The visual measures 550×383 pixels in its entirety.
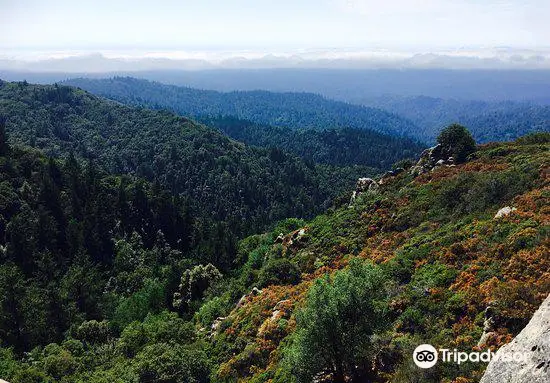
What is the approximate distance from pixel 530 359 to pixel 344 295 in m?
9.58

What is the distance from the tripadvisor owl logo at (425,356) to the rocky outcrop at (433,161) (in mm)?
39466

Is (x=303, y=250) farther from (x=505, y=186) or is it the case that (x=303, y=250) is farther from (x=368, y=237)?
(x=505, y=186)

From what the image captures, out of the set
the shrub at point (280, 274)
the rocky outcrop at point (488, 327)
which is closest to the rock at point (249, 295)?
the shrub at point (280, 274)

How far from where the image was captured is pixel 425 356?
1858cm

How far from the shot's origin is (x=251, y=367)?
29.5 meters

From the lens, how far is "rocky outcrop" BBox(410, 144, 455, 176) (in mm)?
55219

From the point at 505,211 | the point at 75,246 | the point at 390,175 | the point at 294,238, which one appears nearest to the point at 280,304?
the point at 294,238

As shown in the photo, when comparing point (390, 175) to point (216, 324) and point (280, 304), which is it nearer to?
point (280, 304)

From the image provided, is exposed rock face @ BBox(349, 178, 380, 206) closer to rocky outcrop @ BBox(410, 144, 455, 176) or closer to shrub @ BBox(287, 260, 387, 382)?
rocky outcrop @ BBox(410, 144, 455, 176)

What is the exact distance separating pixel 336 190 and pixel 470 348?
181 m

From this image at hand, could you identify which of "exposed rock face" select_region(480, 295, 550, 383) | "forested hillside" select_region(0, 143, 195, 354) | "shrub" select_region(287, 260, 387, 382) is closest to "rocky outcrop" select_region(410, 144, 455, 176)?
"shrub" select_region(287, 260, 387, 382)

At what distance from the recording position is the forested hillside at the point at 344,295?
2077 cm

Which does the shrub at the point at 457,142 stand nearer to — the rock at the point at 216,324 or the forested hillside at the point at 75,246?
the rock at the point at 216,324

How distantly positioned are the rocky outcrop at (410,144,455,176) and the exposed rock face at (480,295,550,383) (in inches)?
1736
